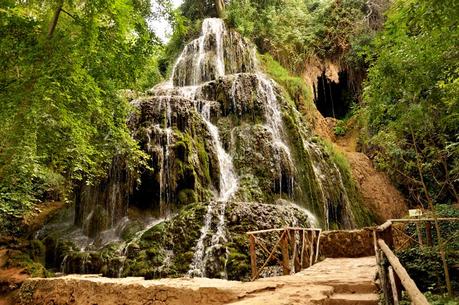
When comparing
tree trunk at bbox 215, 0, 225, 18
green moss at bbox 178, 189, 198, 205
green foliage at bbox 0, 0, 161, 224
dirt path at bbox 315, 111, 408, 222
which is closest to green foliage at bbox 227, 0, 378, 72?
tree trunk at bbox 215, 0, 225, 18

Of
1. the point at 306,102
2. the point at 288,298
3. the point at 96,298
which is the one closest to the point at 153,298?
the point at 96,298

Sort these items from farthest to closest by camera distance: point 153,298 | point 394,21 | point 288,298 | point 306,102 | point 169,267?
1. point 306,102
2. point 169,267
3. point 394,21
4. point 153,298
5. point 288,298

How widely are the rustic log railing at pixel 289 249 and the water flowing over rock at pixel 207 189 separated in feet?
2.55

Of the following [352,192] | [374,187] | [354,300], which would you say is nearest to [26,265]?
[354,300]

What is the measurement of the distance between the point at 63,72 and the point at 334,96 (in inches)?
850

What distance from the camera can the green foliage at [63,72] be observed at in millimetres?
5652

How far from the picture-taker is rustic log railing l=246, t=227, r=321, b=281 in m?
6.20

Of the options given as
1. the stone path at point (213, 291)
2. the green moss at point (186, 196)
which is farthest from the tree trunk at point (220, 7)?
the stone path at point (213, 291)

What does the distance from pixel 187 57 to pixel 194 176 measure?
37.5ft

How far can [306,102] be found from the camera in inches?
784

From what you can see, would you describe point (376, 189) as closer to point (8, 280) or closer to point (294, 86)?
point (294, 86)

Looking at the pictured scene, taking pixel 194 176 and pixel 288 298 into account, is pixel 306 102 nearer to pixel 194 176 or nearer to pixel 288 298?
pixel 194 176

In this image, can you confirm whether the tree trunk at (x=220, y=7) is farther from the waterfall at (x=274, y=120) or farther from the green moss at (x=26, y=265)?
the green moss at (x=26, y=265)

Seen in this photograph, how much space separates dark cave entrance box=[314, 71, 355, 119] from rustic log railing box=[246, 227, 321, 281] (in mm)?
16602
